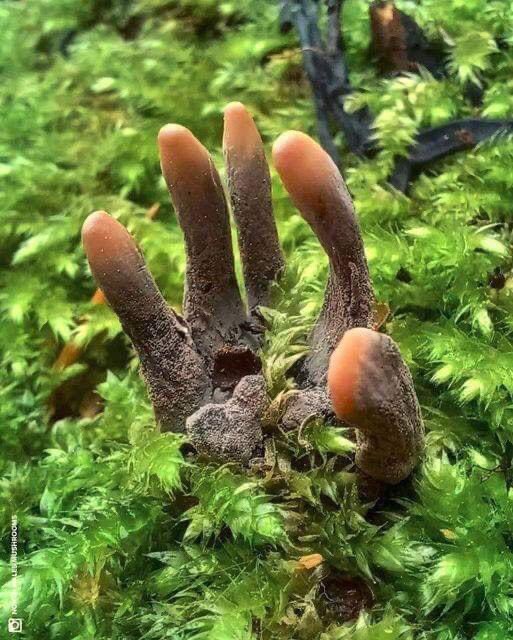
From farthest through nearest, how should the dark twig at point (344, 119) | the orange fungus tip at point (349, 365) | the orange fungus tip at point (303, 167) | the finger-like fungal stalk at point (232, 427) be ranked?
the dark twig at point (344, 119), the finger-like fungal stalk at point (232, 427), the orange fungus tip at point (303, 167), the orange fungus tip at point (349, 365)

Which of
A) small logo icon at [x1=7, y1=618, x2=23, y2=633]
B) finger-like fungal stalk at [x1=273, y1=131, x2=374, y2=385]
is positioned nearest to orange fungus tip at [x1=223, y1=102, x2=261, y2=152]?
finger-like fungal stalk at [x1=273, y1=131, x2=374, y2=385]

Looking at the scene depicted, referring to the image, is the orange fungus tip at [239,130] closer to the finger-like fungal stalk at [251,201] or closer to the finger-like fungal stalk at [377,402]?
the finger-like fungal stalk at [251,201]

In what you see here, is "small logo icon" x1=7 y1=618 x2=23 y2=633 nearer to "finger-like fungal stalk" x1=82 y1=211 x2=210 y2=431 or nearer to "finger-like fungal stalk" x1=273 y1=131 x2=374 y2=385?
"finger-like fungal stalk" x1=82 y1=211 x2=210 y2=431

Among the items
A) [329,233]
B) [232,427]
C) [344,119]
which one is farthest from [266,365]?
[344,119]

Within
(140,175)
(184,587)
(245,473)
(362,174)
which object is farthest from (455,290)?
(140,175)

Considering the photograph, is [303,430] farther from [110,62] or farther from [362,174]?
[110,62]

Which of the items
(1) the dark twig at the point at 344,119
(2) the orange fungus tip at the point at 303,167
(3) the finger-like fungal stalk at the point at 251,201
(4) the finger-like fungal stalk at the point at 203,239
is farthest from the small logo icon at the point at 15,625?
(1) the dark twig at the point at 344,119

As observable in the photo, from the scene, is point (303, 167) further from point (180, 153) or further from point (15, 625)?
point (15, 625)
